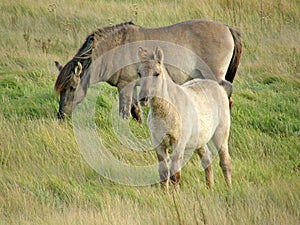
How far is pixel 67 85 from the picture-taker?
24.5 feet

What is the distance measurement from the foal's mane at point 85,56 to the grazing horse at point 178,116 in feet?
7.40

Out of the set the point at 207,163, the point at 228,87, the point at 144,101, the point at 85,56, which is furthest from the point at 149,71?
the point at 85,56

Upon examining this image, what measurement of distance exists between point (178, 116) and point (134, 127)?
2.00m

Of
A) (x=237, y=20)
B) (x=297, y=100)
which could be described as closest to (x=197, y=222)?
(x=297, y=100)

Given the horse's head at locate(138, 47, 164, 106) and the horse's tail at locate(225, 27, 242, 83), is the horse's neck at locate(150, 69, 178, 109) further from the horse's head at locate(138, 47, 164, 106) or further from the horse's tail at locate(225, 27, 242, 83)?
the horse's tail at locate(225, 27, 242, 83)

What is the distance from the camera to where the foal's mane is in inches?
290

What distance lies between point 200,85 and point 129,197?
4.78 feet

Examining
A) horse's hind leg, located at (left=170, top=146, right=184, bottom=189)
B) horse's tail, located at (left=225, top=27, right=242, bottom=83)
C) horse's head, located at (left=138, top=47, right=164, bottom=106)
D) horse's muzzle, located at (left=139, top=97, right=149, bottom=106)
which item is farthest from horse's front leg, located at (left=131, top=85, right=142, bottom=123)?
horse's muzzle, located at (left=139, top=97, right=149, bottom=106)

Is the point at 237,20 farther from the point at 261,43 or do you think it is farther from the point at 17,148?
the point at 17,148

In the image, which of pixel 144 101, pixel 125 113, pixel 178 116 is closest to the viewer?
pixel 144 101

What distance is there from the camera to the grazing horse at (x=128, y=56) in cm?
752

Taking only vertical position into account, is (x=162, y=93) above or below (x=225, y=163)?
above

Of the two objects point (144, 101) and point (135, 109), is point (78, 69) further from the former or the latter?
point (144, 101)

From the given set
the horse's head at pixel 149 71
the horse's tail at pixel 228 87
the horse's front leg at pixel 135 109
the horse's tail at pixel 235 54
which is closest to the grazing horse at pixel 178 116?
the horse's head at pixel 149 71
